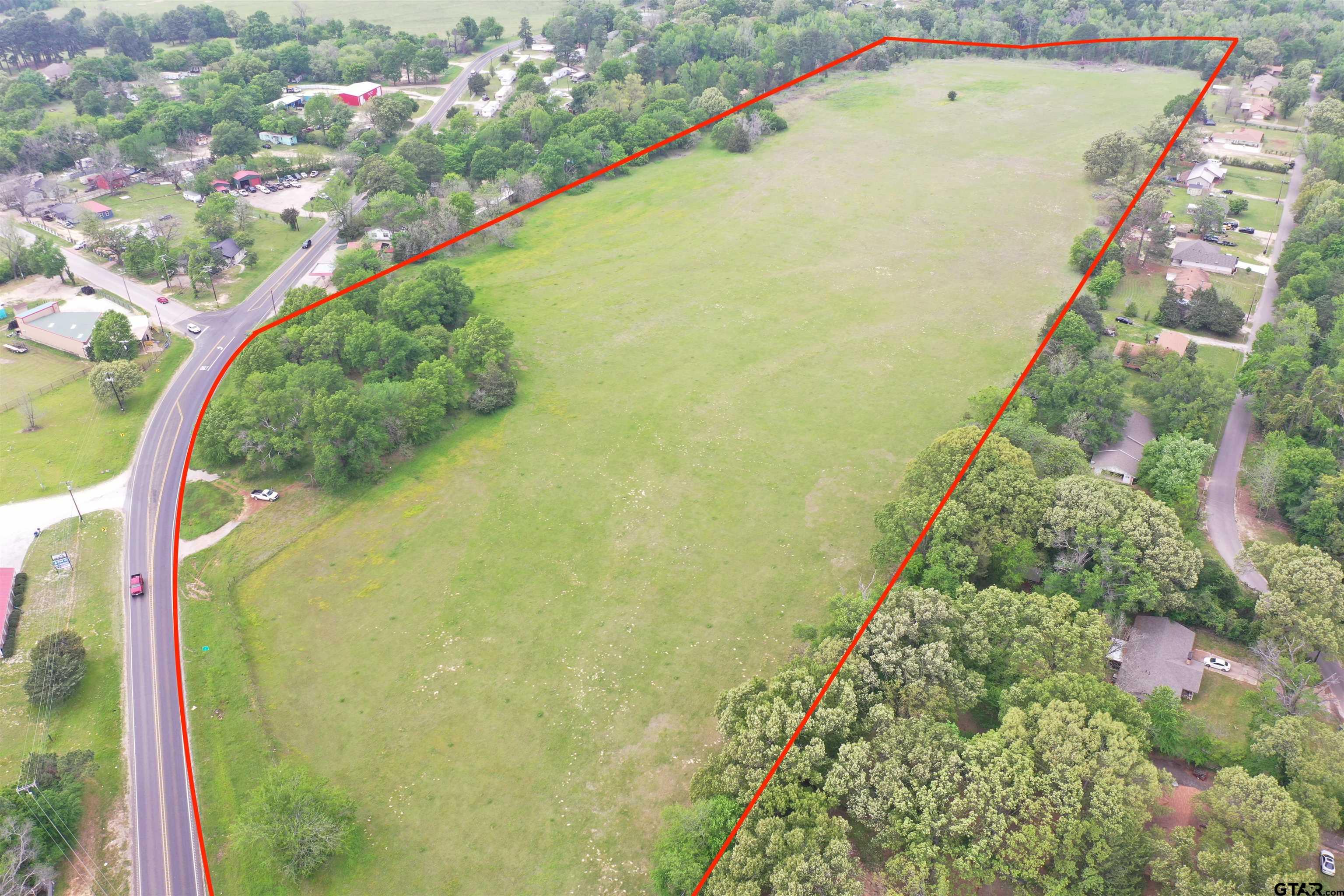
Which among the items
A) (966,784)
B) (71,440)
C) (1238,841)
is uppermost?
(71,440)

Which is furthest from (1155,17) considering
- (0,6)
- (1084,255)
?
(0,6)

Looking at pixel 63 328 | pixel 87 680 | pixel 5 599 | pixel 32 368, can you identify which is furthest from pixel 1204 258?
pixel 32 368

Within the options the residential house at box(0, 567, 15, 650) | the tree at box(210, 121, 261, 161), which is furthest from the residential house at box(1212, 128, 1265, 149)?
the residential house at box(0, 567, 15, 650)

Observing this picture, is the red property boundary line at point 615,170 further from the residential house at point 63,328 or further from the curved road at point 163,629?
the residential house at point 63,328

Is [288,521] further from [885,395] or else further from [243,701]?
[885,395]

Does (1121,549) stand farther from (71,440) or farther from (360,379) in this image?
(71,440)

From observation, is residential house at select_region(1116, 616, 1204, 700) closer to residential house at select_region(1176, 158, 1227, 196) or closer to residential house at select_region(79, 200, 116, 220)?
residential house at select_region(1176, 158, 1227, 196)
